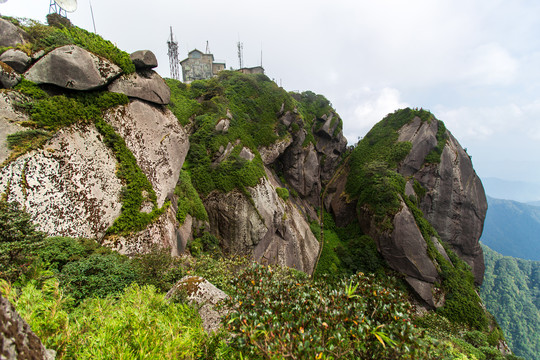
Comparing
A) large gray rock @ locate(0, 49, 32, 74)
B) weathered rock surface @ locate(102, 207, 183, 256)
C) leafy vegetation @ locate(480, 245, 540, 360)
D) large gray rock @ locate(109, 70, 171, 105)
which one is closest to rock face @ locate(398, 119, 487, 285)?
weathered rock surface @ locate(102, 207, 183, 256)

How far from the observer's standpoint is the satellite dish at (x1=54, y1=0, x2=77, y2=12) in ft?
51.5

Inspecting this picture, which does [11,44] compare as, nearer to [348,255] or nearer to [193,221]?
[193,221]

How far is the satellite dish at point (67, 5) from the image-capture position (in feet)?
51.5

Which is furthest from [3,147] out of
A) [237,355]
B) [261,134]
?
[261,134]

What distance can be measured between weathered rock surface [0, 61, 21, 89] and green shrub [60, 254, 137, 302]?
994cm

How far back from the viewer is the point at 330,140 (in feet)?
149

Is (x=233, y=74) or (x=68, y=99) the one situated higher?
(x=233, y=74)

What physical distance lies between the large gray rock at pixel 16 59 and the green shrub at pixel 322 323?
16.6 metres

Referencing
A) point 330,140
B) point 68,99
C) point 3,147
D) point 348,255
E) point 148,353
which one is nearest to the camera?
point 148,353

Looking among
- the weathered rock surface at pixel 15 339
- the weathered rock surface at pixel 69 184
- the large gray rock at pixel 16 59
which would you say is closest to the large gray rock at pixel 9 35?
the large gray rock at pixel 16 59

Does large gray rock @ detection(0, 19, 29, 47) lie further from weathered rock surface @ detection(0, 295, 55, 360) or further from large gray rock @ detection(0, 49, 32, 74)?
weathered rock surface @ detection(0, 295, 55, 360)

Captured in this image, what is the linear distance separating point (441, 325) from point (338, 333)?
24226mm

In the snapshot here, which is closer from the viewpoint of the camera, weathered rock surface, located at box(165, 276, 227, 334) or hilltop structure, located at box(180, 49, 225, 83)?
weathered rock surface, located at box(165, 276, 227, 334)

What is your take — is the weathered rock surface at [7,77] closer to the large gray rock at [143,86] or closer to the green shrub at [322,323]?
the large gray rock at [143,86]
